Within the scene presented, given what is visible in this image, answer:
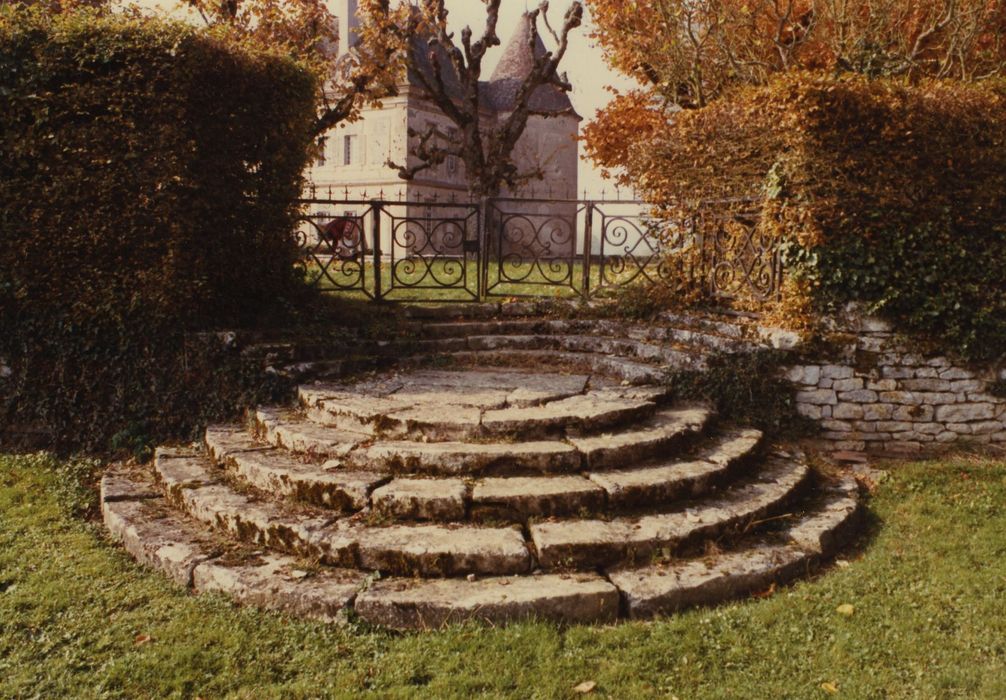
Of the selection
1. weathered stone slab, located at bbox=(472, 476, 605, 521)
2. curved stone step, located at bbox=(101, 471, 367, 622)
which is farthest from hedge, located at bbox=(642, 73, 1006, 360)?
curved stone step, located at bbox=(101, 471, 367, 622)

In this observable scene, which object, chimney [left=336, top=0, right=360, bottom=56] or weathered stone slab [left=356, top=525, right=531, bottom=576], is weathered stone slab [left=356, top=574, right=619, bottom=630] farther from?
chimney [left=336, top=0, right=360, bottom=56]

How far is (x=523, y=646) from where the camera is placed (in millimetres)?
3896

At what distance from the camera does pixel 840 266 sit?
277 inches

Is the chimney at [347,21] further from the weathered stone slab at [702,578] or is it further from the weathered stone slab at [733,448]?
the weathered stone slab at [702,578]

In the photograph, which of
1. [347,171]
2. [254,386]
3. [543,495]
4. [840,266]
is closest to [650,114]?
[840,266]

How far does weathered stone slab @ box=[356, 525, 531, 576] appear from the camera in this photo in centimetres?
443

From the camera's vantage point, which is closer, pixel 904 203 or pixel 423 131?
pixel 904 203

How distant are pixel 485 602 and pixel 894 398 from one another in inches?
189

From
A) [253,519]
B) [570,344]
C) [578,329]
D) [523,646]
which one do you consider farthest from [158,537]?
[578,329]

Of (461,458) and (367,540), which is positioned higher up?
(461,458)

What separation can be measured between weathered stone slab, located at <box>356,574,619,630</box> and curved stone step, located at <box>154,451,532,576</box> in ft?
0.44

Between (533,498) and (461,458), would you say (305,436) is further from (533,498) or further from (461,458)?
(533,498)

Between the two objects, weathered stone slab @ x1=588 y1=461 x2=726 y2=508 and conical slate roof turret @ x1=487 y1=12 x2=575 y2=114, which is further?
conical slate roof turret @ x1=487 y1=12 x2=575 y2=114

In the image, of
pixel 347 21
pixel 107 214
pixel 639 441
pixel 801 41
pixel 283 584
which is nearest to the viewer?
pixel 283 584
